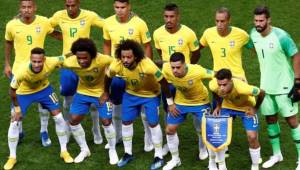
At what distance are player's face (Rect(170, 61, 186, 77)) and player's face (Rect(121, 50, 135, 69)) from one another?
2.09ft

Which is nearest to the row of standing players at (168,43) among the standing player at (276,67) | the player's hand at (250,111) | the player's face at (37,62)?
the standing player at (276,67)

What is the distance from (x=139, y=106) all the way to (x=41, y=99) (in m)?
1.64

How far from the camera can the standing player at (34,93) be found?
10.1 metres

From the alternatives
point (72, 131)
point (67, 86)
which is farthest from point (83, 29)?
point (72, 131)

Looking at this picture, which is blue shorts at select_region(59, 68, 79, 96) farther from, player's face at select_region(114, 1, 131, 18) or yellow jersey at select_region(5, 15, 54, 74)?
player's face at select_region(114, 1, 131, 18)

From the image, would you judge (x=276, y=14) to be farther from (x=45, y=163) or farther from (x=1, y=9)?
(x=45, y=163)

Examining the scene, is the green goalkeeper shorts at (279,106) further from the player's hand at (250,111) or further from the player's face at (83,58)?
the player's face at (83,58)

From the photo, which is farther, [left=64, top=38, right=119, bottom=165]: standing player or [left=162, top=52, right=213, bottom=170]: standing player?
[left=64, top=38, right=119, bottom=165]: standing player

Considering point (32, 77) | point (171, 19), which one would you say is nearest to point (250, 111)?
point (171, 19)

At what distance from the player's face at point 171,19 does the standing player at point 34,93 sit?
1.82 meters

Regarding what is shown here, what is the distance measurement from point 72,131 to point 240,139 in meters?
3.04

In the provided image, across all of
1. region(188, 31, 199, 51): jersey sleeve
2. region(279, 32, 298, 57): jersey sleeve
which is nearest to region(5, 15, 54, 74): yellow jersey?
region(188, 31, 199, 51): jersey sleeve

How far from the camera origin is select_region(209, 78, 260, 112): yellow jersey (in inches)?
370

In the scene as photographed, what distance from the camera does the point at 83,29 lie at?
35.7 feet
